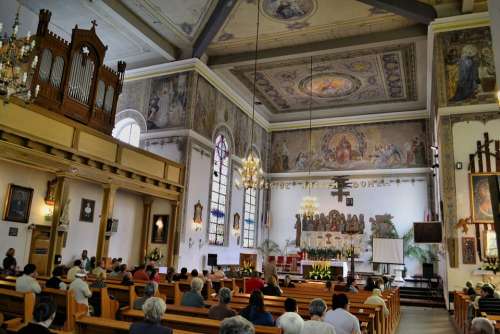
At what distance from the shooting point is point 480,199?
11.5 meters

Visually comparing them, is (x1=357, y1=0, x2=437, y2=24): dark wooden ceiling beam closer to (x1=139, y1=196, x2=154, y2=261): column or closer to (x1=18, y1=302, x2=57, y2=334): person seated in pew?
(x1=139, y1=196, x2=154, y2=261): column

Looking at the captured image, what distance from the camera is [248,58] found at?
1652 centimetres

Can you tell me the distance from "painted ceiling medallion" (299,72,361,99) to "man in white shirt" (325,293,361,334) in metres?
14.7

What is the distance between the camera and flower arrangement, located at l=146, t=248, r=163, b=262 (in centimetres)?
1463

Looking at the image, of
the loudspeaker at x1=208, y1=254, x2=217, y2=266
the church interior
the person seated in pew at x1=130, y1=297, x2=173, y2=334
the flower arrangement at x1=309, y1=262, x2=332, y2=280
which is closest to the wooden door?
the church interior

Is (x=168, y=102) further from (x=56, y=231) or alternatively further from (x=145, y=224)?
(x=56, y=231)

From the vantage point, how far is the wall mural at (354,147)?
2028 cm

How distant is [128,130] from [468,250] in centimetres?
1316

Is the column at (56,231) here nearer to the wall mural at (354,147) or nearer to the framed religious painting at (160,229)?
the framed religious painting at (160,229)

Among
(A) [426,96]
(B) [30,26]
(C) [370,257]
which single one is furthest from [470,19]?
(B) [30,26]

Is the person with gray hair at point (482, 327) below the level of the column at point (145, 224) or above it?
below

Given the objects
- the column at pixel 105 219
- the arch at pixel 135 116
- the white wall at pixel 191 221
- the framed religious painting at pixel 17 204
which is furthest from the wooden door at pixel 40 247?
the arch at pixel 135 116

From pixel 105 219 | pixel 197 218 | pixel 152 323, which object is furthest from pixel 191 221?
pixel 152 323

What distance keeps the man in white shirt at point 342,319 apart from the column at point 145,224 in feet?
37.1
